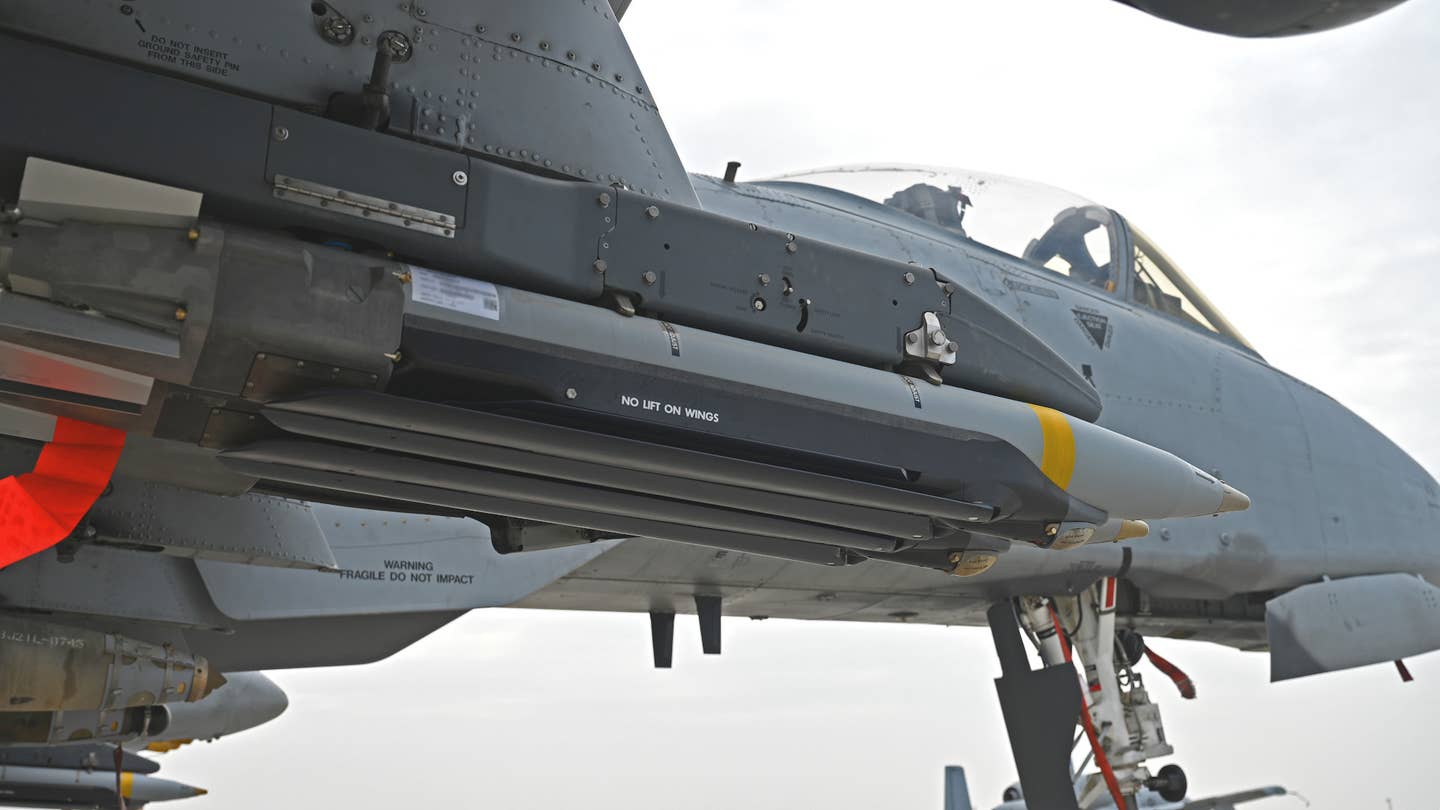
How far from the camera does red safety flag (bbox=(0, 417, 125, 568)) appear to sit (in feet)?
13.2

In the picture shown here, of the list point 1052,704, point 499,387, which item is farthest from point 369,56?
point 1052,704

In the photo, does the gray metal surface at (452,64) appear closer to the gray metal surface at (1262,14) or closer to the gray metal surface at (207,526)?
the gray metal surface at (1262,14)

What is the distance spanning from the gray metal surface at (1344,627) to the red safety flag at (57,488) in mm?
7206

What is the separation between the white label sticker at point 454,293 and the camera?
402 centimetres

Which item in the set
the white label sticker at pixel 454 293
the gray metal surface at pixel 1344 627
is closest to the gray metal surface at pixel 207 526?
the white label sticker at pixel 454 293

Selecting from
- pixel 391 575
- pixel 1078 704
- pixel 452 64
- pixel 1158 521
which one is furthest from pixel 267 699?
pixel 452 64

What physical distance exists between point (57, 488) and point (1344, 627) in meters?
7.76

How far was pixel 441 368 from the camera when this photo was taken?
402 centimetres

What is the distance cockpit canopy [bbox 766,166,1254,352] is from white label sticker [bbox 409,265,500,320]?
420 cm

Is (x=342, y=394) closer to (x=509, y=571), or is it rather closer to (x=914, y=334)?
(x=914, y=334)

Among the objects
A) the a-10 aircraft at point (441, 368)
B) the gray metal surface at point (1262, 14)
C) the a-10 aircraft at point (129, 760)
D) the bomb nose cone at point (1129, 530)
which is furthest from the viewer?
the a-10 aircraft at point (129, 760)

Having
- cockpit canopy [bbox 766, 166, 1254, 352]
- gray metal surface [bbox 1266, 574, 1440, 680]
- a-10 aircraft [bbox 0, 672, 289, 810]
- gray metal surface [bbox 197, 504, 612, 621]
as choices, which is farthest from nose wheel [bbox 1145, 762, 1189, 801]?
a-10 aircraft [bbox 0, 672, 289, 810]

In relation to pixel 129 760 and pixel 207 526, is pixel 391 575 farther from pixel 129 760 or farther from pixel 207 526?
pixel 129 760

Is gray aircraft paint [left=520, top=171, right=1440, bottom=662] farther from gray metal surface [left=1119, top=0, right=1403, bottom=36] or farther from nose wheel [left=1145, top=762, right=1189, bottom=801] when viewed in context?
gray metal surface [left=1119, top=0, right=1403, bottom=36]
